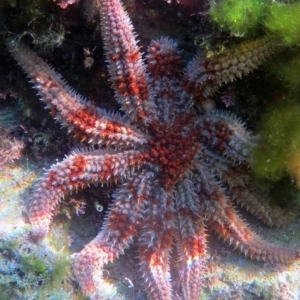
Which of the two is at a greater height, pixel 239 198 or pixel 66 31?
pixel 66 31

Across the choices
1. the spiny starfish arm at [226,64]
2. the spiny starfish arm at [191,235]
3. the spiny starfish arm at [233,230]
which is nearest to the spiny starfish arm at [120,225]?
the spiny starfish arm at [191,235]

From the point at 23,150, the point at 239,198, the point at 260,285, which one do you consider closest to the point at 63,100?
the point at 23,150

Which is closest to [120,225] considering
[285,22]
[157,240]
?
[157,240]

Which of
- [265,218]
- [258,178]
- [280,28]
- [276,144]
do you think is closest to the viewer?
[280,28]

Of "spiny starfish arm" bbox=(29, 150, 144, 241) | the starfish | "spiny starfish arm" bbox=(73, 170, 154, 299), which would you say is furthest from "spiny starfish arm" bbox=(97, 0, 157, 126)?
"spiny starfish arm" bbox=(73, 170, 154, 299)

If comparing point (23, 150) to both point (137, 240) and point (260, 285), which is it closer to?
point (137, 240)

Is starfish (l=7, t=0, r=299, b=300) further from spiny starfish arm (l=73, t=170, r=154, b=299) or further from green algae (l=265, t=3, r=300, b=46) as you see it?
green algae (l=265, t=3, r=300, b=46)
